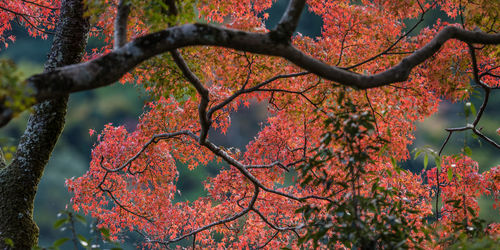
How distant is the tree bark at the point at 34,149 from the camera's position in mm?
4129

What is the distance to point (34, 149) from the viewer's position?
437 cm

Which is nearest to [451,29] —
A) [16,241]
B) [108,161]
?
[16,241]

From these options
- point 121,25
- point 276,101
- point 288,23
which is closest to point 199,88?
point 121,25

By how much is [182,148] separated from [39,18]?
169 inches

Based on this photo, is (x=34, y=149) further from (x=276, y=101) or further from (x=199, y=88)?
(x=276, y=101)

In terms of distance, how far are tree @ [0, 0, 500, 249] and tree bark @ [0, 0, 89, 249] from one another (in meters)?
0.02

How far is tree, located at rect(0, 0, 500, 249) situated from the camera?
2578 mm

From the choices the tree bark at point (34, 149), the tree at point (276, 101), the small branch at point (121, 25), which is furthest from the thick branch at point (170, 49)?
the tree bark at point (34, 149)

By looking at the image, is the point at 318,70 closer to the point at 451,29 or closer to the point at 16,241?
the point at 451,29

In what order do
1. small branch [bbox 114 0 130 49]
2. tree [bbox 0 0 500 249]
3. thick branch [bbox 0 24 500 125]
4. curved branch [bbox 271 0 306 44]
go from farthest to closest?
small branch [bbox 114 0 130 49] < curved branch [bbox 271 0 306 44] < tree [bbox 0 0 500 249] < thick branch [bbox 0 24 500 125]

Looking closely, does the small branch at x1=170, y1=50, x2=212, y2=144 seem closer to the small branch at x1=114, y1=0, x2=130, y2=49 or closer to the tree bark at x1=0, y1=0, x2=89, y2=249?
the small branch at x1=114, y1=0, x2=130, y2=49

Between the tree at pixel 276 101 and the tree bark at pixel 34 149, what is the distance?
2 centimetres

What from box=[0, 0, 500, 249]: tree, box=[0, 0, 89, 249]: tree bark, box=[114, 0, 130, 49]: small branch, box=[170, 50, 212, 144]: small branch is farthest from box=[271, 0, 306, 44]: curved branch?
box=[0, 0, 89, 249]: tree bark

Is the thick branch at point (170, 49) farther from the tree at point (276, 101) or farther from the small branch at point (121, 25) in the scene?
the small branch at point (121, 25)
